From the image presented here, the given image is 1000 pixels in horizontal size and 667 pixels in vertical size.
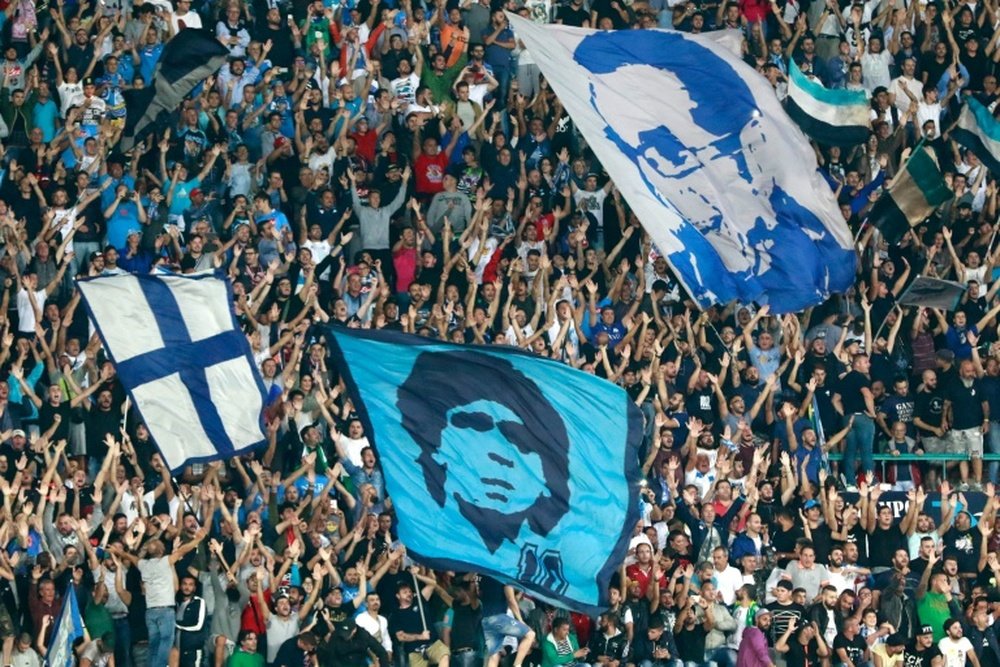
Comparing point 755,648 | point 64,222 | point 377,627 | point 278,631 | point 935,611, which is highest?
point 64,222

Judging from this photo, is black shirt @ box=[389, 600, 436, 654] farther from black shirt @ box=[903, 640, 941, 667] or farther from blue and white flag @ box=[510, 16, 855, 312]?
black shirt @ box=[903, 640, 941, 667]

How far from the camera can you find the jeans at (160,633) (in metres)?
26.7

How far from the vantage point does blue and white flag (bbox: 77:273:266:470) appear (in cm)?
2556

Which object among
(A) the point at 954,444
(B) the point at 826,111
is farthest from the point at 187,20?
(A) the point at 954,444

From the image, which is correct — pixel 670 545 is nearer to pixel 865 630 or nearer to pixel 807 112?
pixel 865 630

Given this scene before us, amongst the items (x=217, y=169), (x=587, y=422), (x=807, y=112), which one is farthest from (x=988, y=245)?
(x=587, y=422)

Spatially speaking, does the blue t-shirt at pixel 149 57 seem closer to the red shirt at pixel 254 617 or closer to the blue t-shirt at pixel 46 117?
the blue t-shirt at pixel 46 117

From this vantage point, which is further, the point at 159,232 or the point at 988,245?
the point at 988,245

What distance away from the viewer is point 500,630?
27.1 meters

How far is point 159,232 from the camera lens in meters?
31.2

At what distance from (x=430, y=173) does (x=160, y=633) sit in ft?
26.7

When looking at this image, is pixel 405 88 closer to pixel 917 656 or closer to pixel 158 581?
pixel 158 581

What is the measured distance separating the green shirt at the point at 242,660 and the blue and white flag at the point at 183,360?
1.91 m

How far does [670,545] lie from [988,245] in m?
7.10
